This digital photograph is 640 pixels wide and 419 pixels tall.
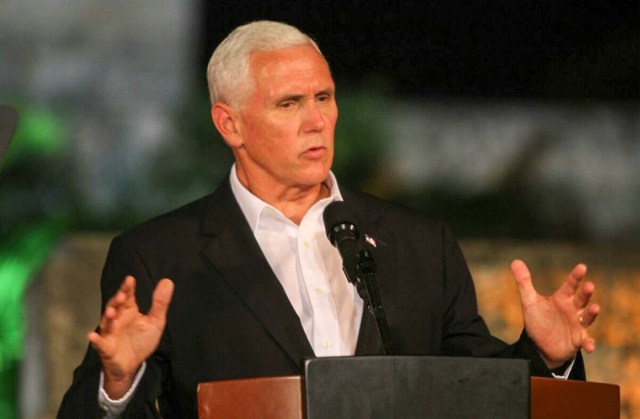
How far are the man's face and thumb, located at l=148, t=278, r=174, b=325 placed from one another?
653 millimetres

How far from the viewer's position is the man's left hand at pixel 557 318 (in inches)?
96.3

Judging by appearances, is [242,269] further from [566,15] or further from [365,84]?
[566,15]

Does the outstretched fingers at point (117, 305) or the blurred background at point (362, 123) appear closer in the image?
the outstretched fingers at point (117, 305)

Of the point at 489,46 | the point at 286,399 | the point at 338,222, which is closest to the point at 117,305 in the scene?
the point at 286,399

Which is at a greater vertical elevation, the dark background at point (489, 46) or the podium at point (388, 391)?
the dark background at point (489, 46)

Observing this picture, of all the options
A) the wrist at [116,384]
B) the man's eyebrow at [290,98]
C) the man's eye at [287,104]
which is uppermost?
the man's eyebrow at [290,98]

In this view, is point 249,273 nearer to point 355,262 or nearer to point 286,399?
point 355,262

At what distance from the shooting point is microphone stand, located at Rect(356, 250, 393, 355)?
230 cm

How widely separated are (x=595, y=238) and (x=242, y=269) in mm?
2466

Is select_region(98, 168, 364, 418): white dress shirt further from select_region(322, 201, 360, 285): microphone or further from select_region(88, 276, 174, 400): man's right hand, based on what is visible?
select_region(88, 276, 174, 400): man's right hand

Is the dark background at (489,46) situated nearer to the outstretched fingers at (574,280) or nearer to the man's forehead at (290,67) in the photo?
the man's forehead at (290,67)

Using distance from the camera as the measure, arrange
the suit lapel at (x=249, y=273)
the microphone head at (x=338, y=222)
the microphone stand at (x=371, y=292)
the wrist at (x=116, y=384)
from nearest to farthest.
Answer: the microphone stand at (x=371, y=292)
the wrist at (x=116, y=384)
the microphone head at (x=338, y=222)
the suit lapel at (x=249, y=273)

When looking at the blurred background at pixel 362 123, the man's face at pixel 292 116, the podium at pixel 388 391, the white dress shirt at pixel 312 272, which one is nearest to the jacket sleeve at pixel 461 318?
the white dress shirt at pixel 312 272

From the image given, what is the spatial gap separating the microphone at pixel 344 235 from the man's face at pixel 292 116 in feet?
1.09
